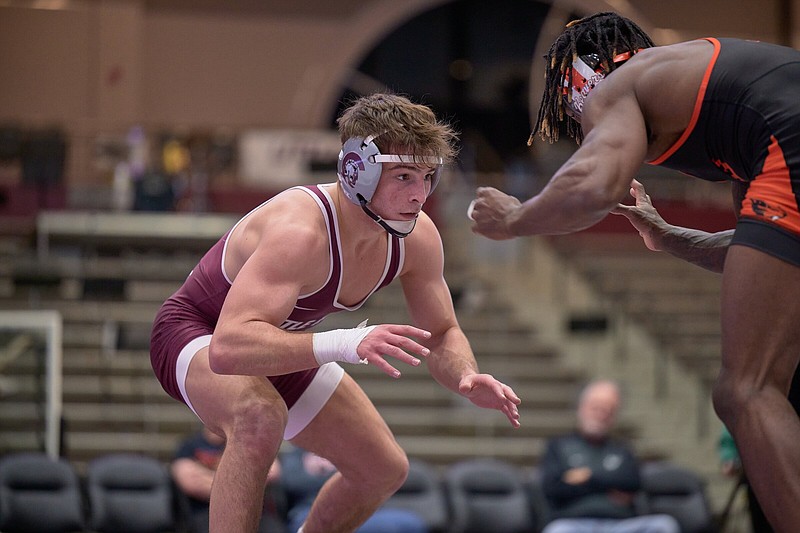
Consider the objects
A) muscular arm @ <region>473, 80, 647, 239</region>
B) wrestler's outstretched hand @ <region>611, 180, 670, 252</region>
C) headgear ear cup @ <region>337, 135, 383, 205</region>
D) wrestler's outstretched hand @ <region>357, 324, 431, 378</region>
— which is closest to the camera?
muscular arm @ <region>473, 80, 647, 239</region>

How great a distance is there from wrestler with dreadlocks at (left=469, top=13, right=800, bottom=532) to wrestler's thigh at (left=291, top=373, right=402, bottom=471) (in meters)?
0.97

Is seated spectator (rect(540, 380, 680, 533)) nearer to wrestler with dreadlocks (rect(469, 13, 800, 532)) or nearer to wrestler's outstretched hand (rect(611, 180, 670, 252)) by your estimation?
wrestler's outstretched hand (rect(611, 180, 670, 252))

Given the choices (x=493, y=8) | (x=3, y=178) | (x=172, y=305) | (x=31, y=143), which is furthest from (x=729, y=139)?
(x=493, y=8)

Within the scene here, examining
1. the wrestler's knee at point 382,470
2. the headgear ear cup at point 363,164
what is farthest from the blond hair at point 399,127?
the wrestler's knee at point 382,470

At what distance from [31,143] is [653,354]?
27.4 ft

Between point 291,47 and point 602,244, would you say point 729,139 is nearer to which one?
point 602,244

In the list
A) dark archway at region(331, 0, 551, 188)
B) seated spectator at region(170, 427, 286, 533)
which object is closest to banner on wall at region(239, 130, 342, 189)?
dark archway at region(331, 0, 551, 188)

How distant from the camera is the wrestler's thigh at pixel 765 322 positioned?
2.86 metres

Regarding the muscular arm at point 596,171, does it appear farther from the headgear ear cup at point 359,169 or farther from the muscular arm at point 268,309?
the muscular arm at point 268,309

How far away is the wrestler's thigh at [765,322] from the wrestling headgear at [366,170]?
114cm

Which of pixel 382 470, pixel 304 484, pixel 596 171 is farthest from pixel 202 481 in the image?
pixel 596 171

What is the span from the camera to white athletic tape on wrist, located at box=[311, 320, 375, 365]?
3.25 metres

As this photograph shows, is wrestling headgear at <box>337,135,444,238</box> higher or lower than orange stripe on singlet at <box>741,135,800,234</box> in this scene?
lower

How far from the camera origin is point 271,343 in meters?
3.31
